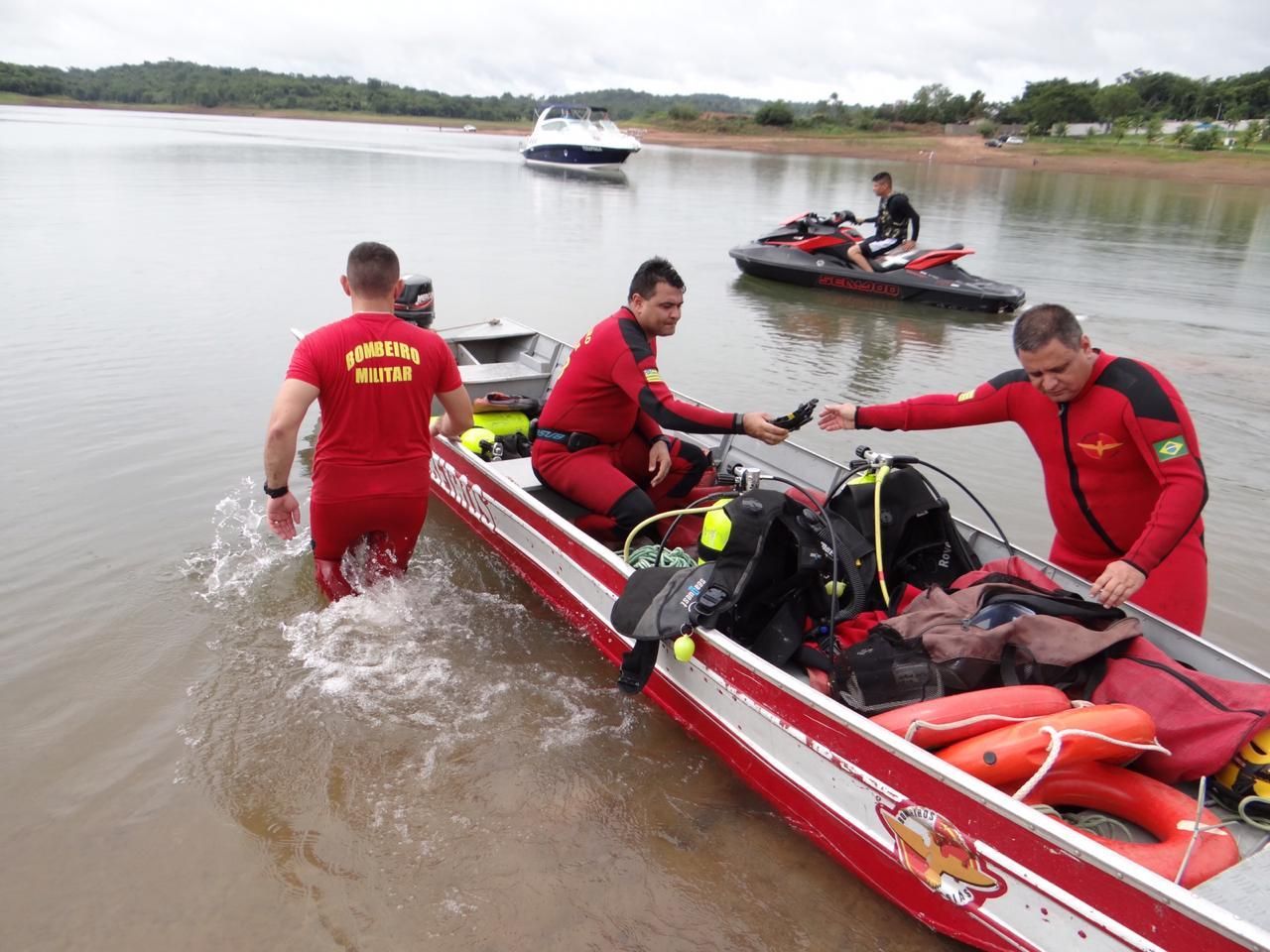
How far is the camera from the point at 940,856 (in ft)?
9.16

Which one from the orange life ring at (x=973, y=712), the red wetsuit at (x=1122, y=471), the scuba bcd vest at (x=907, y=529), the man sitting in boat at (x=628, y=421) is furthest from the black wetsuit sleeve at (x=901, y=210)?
the orange life ring at (x=973, y=712)

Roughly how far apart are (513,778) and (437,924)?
2.53ft

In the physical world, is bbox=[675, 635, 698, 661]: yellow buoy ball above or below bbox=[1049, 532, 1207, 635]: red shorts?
below

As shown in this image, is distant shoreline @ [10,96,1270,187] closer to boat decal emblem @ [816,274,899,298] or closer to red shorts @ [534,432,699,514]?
boat decal emblem @ [816,274,899,298]

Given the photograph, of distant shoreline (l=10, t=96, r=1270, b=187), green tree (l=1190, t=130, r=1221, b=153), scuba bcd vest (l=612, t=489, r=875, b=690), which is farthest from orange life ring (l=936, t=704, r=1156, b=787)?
green tree (l=1190, t=130, r=1221, b=153)

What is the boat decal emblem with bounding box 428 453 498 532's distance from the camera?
5.60 m

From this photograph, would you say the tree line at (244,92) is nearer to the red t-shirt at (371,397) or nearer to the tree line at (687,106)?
the tree line at (687,106)

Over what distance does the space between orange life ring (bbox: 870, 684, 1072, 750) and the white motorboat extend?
41532 millimetres

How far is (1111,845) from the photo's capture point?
2588 millimetres

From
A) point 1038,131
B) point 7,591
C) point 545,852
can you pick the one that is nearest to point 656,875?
point 545,852

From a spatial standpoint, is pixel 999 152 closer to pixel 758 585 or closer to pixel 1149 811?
pixel 758 585

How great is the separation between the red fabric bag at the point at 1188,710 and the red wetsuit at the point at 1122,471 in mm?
440

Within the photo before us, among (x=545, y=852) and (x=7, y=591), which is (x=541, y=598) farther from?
(x=7, y=591)

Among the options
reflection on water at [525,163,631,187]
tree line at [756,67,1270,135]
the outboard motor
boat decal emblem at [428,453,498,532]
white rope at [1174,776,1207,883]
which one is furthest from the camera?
tree line at [756,67,1270,135]
